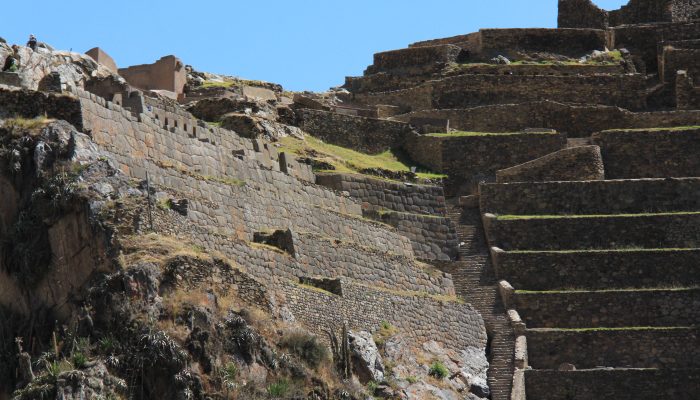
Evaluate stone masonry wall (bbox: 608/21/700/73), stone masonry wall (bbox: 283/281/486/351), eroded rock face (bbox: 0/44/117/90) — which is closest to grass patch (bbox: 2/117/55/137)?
eroded rock face (bbox: 0/44/117/90)

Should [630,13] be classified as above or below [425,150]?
above

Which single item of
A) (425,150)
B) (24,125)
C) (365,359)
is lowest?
(365,359)

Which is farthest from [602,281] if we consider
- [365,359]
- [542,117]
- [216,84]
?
[216,84]

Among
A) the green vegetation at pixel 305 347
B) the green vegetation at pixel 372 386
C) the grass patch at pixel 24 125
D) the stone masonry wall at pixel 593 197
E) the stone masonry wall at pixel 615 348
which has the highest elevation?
the grass patch at pixel 24 125

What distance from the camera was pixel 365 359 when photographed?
151ft

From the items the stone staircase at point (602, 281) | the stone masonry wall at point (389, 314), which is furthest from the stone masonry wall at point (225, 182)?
the stone staircase at point (602, 281)

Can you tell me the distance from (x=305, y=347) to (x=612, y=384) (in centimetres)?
1031

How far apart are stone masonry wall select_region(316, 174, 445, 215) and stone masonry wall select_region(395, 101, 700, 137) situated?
8.75m

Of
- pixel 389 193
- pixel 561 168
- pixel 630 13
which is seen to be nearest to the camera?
pixel 389 193

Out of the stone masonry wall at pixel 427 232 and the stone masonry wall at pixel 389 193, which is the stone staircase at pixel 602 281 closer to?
the stone masonry wall at pixel 427 232

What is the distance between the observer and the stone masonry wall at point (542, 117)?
6644cm

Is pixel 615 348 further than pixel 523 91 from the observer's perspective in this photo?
No

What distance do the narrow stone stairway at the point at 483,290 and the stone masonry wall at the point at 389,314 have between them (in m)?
0.48

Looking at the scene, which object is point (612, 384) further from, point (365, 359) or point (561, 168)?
point (561, 168)
